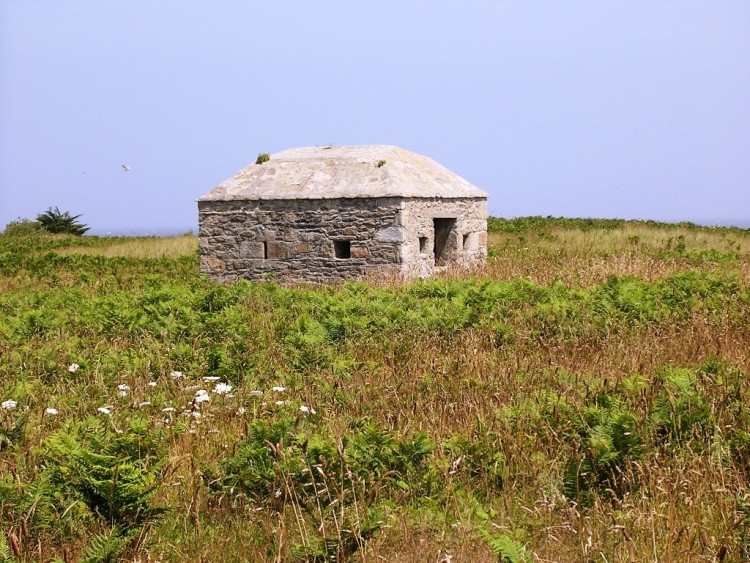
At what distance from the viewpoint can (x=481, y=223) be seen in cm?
1922

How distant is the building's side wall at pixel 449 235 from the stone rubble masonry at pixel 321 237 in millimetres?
21

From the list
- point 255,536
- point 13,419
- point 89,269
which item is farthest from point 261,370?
point 89,269

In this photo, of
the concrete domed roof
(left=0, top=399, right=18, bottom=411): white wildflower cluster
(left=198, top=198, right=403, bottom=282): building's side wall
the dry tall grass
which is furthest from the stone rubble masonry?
(left=0, top=399, right=18, bottom=411): white wildflower cluster

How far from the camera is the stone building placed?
1595cm

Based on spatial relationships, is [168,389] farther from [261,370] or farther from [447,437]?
[447,437]

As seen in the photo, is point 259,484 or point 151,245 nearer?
point 259,484

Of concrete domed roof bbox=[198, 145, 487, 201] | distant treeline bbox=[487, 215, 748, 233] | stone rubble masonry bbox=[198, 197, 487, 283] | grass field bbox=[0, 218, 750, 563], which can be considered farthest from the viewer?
distant treeline bbox=[487, 215, 748, 233]

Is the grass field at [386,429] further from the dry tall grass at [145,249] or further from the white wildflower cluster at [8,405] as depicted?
the dry tall grass at [145,249]

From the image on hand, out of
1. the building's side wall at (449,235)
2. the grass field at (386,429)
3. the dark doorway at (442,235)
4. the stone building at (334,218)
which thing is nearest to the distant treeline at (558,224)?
the building's side wall at (449,235)

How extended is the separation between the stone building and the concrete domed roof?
0.08ft

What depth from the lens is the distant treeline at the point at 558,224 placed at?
27.4 metres

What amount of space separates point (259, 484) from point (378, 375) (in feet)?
8.50

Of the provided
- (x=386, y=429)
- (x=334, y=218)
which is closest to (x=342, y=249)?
(x=334, y=218)

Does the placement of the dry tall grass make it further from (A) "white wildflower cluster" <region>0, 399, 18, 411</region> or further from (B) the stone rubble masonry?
(A) "white wildflower cluster" <region>0, 399, 18, 411</region>
